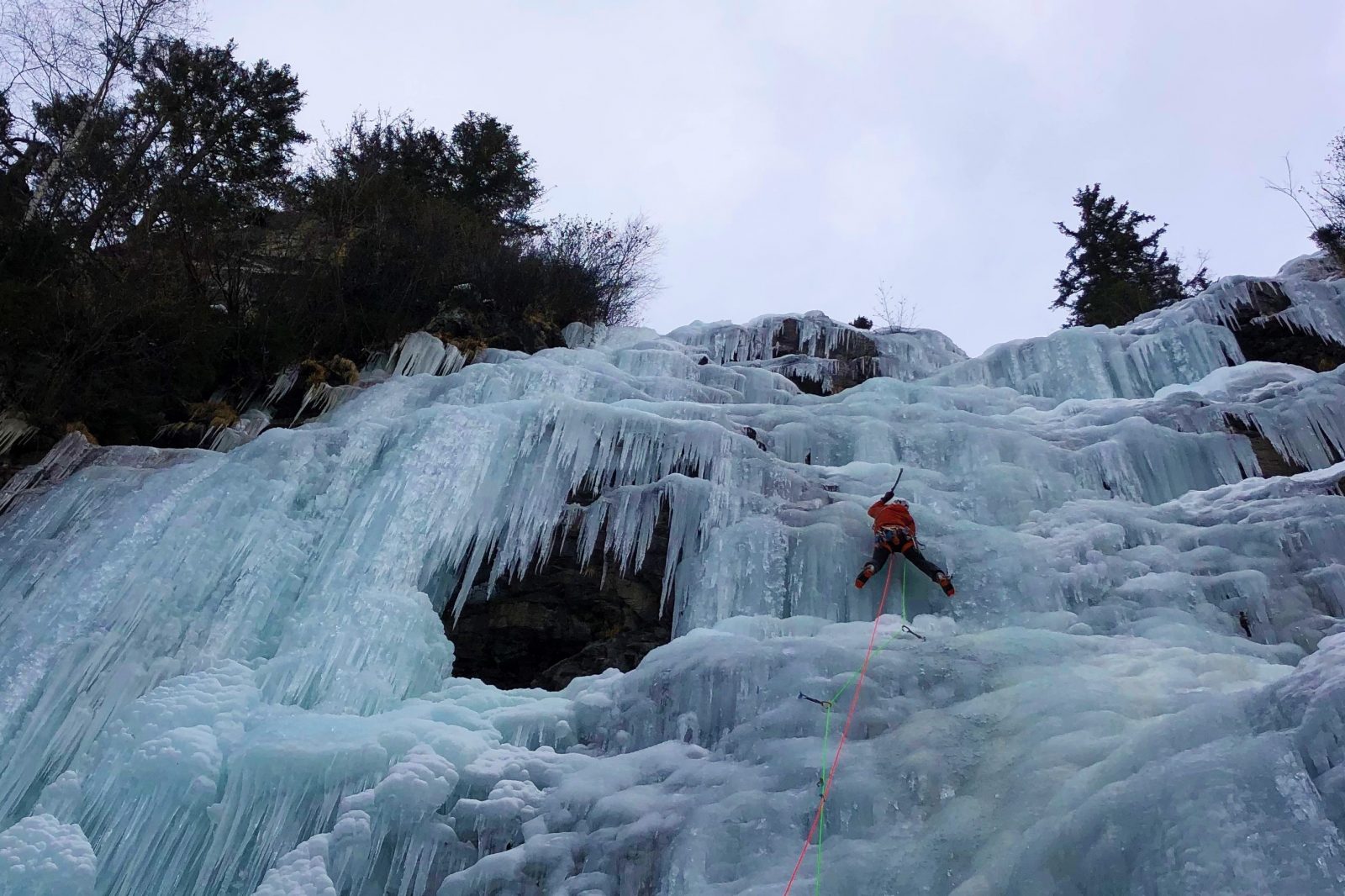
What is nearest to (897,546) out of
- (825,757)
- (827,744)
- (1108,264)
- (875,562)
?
(875,562)

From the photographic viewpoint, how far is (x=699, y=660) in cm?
514

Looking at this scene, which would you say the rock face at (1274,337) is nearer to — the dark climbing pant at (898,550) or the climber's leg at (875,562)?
the dark climbing pant at (898,550)

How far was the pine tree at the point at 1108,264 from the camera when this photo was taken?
61.5 feet

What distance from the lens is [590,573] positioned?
7020mm

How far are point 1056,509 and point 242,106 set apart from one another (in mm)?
12937

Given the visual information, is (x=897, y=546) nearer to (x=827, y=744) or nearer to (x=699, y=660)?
(x=699, y=660)

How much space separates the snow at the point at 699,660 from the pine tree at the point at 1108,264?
400 inches

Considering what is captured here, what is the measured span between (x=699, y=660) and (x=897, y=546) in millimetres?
1916

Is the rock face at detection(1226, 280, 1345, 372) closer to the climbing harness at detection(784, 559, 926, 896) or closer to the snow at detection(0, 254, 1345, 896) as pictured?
the snow at detection(0, 254, 1345, 896)

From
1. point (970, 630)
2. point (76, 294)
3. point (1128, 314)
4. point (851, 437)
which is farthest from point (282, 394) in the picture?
point (1128, 314)

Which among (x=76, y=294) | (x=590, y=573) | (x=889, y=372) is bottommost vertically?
(x=590, y=573)

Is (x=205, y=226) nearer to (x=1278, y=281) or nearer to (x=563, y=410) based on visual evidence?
(x=563, y=410)

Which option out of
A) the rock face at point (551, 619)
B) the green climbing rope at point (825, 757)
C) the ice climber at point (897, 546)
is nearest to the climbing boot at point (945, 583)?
the ice climber at point (897, 546)

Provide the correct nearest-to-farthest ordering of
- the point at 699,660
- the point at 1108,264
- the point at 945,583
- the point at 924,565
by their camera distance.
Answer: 1. the point at 699,660
2. the point at 945,583
3. the point at 924,565
4. the point at 1108,264
